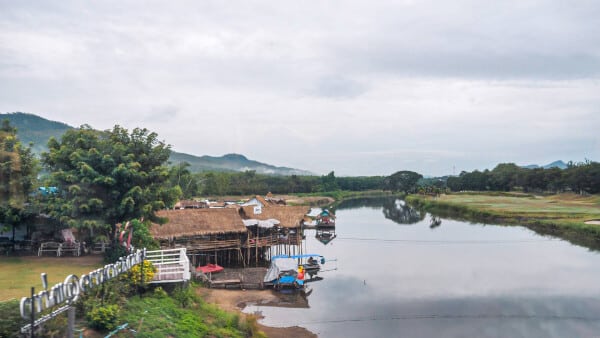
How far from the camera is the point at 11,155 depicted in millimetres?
11516

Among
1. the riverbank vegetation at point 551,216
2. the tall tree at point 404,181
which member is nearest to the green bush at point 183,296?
the riverbank vegetation at point 551,216

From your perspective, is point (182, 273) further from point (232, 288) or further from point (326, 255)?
point (326, 255)

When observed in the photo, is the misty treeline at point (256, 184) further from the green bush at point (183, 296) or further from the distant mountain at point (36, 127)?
the distant mountain at point (36, 127)

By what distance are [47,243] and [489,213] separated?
5343 centimetres

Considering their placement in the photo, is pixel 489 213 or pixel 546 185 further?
pixel 546 185

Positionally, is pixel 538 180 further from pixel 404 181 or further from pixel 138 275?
pixel 138 275

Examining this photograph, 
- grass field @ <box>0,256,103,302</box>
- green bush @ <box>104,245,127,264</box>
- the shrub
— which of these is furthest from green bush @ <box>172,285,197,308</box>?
grass field @ <box>0,256,103,302</box>

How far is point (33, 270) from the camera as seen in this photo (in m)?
16.2

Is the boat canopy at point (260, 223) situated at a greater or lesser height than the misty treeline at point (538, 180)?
lesser

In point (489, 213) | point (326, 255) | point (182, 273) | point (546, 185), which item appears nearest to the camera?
point (182, 273)

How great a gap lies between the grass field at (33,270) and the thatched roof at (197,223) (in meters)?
7.40

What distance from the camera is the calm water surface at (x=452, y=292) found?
18.3 m

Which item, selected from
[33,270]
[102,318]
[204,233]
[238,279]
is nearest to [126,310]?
[102,318]

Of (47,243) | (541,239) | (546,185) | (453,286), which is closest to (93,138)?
(47,243)
